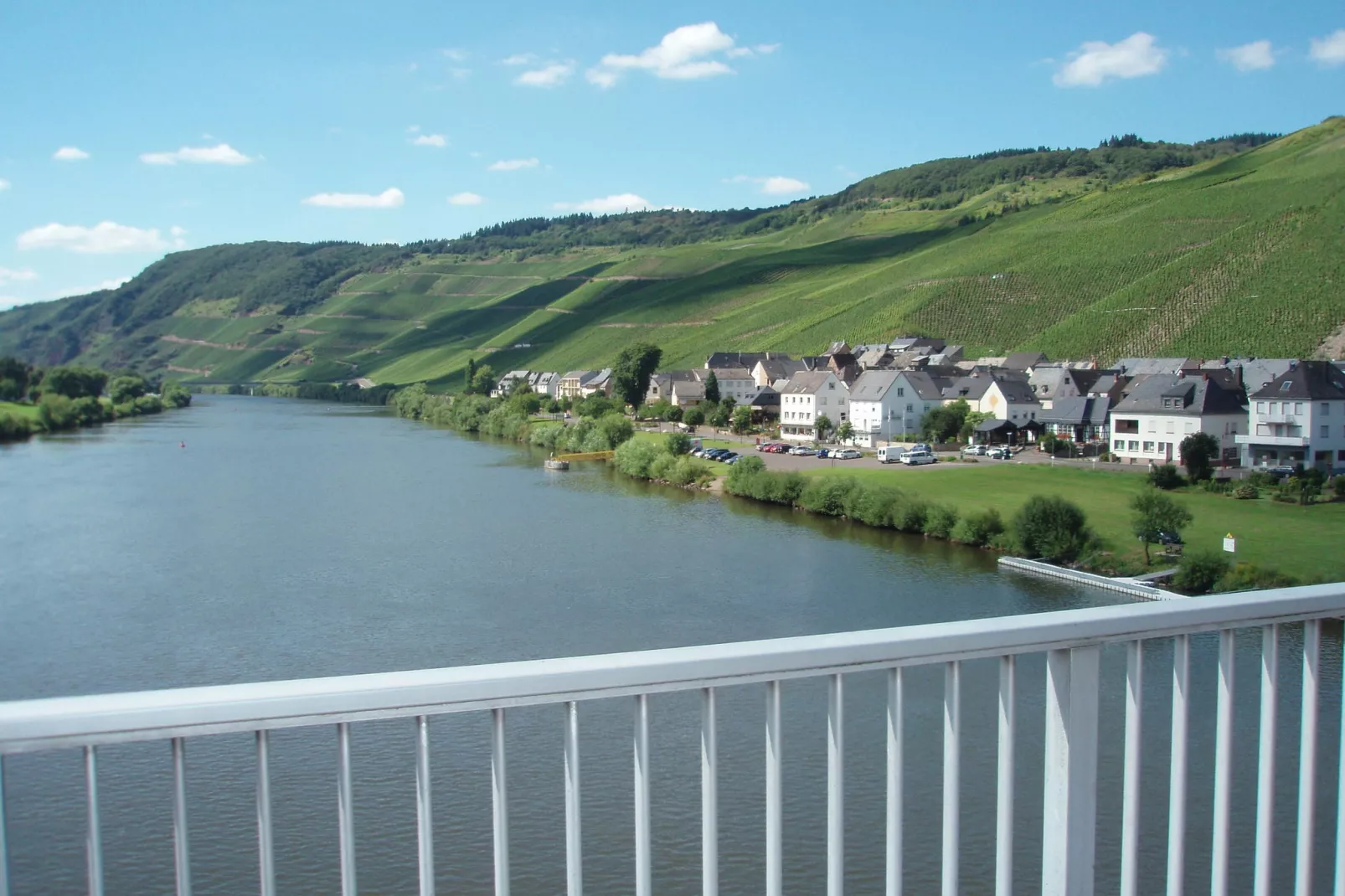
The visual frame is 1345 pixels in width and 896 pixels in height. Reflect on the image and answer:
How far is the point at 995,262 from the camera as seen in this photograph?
51000mm

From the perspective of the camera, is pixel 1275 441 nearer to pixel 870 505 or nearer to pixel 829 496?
pixel 870 505

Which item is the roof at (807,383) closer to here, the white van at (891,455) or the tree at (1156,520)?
the white van at (891,455)

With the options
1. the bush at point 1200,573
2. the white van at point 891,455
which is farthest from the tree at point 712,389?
the bush at point 1200,573

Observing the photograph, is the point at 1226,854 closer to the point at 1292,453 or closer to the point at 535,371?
the point at 1292,453

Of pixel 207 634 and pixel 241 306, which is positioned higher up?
pixel 241 306

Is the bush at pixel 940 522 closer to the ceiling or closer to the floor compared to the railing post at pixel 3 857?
closer to the floor

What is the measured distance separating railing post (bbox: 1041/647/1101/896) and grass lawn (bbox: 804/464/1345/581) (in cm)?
1293

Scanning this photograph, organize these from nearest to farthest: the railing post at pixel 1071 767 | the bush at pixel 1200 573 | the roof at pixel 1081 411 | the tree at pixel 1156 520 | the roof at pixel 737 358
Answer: the railing post at pixel 1071 767 → the bush at pixel 1200 573 → the tree at pixel 1156 520 → the roof at pixel 1081 411 → the roof at pixel 737 358

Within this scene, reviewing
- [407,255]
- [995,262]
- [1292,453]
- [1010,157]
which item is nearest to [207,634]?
[1292,453]

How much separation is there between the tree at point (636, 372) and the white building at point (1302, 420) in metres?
24.0

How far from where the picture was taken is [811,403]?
1346 inches

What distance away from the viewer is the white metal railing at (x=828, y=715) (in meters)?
1.07

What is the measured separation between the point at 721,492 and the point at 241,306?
9552 centimetres

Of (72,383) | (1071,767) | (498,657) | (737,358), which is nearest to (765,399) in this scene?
(737,358)
